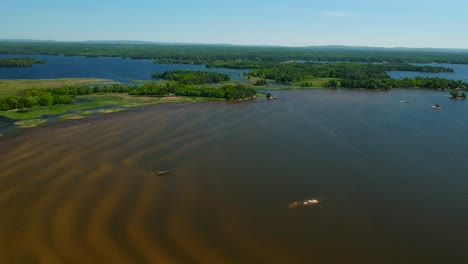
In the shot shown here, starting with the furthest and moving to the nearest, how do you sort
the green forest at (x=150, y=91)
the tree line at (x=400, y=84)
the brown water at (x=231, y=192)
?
1. the tree line at (x=400, y=84)
2. the green forest at (x=150, y=91)
3. the brown water at (x=231, y=192)

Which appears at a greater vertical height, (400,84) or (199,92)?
(199,92)

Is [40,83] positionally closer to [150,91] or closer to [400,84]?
[150,91]

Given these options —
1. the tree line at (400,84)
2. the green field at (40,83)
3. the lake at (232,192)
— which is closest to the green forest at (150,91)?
the green field at (40,83)

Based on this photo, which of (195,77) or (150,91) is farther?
(195,77)

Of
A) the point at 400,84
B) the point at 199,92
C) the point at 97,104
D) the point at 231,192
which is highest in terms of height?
the point at 199,92

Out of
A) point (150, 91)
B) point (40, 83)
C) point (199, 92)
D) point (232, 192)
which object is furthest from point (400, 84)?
point (40, 83)

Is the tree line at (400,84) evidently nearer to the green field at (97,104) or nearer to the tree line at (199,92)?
the tree line at (199,92)

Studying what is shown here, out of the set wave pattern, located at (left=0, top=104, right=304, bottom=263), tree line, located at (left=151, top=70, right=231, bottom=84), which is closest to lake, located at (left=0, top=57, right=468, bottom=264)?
wave pattern, located at (left=0, top=104, right=304, bottom=263)

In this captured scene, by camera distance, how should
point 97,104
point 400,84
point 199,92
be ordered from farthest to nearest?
point 400,84, point 199,92, point 97,104

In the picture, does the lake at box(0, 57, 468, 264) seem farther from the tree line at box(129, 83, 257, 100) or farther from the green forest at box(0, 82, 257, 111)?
the tree line at box(129, 83, 257, 100)
